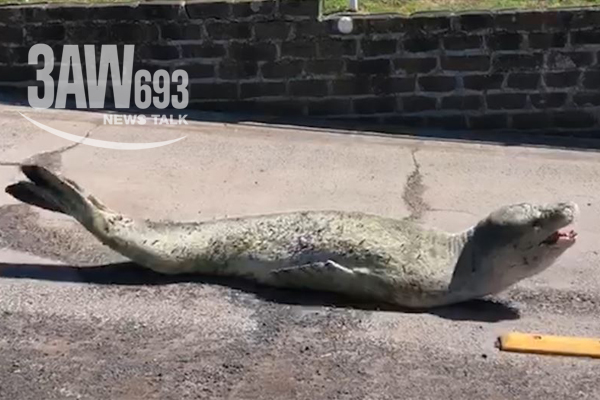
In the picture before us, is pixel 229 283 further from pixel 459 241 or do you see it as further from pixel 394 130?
pixel 394 130

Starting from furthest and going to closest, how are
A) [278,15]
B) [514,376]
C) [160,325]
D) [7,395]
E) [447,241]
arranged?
[278,15] < [447,241] < [160,325] < [514,376] < [7,395]

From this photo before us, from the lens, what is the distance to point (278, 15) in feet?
31.4

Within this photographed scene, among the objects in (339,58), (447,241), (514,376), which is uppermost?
(339,58)

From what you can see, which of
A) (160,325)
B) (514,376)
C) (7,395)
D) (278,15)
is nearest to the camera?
(7,395)

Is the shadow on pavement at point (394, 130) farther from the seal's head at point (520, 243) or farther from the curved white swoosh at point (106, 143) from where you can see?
the seal's head at point (520, 243)

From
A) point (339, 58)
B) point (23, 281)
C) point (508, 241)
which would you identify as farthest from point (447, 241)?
point (339, 58)

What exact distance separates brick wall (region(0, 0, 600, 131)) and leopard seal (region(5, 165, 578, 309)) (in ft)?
11.7

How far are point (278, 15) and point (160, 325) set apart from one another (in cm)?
441

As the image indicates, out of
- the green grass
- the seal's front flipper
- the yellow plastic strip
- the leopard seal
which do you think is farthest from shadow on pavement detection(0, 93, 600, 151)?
the yellow plastic strip

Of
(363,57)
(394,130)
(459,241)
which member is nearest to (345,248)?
(459,241)

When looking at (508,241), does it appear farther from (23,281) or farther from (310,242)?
(23,281)

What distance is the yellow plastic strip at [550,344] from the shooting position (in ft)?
18.5

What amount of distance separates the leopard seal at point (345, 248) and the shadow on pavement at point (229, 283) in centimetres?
5

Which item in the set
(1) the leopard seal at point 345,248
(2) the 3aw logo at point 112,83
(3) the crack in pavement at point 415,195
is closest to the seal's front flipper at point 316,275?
(1) the leopard seal at point 345,248
